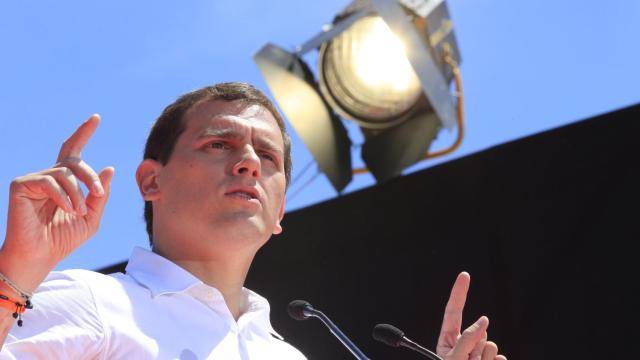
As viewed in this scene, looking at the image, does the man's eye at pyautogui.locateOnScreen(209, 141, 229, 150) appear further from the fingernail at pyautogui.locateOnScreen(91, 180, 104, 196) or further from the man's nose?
the fingernail at pyautogui.locateOnScreen(91, 180, 104, 196)

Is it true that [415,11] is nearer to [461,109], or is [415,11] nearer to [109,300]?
[461,109]

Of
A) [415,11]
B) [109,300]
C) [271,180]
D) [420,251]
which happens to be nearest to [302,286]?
[420,251]

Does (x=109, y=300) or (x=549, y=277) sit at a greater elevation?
(x=109, y=300)

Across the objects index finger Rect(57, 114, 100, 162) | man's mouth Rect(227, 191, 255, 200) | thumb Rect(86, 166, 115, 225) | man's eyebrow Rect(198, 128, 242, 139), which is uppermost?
index finger Rect(57, 114, 100, 162)

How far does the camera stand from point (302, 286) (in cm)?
371

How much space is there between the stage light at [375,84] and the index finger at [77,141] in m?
2.08

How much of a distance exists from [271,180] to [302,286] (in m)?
1.80

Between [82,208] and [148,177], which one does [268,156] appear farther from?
[82,208]

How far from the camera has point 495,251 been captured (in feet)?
10.8

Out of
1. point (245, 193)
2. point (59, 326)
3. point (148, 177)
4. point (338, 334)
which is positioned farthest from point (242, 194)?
point (59, 326)

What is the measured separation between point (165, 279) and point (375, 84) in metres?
1.96

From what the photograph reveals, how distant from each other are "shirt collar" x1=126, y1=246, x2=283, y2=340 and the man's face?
0.23 ft

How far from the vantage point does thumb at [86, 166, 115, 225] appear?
4.64 ft

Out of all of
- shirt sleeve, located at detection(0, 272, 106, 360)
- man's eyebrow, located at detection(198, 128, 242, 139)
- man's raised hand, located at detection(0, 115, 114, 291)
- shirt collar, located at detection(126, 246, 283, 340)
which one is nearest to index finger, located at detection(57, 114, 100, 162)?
man's raised hand, located at detection(0, 115, 114, 291)
